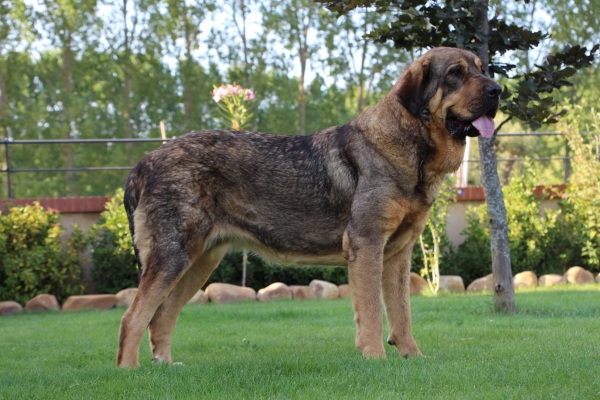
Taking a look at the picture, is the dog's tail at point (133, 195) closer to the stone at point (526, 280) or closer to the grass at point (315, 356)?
the grass at point (315, 356)

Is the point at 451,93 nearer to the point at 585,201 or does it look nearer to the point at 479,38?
the point at 479,38

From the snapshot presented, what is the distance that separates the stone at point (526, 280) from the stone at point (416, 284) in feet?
4.65

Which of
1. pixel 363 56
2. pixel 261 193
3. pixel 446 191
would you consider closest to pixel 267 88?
pixel 363 56

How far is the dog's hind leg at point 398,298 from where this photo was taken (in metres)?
5.33

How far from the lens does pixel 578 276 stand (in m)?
11.1

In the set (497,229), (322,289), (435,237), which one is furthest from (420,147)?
(322,289)

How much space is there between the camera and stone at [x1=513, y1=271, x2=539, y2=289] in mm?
10938

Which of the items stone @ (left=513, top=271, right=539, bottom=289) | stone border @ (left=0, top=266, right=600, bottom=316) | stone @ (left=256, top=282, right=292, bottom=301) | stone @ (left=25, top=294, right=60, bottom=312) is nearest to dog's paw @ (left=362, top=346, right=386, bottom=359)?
stone border @ (left=0, top=266, right=600, bottom=316)

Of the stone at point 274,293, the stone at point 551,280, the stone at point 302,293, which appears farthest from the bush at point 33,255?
the stone at point 551,280

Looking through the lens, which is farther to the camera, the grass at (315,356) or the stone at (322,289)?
the stone at (322,289)

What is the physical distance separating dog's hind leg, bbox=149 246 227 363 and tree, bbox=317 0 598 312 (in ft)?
9.52

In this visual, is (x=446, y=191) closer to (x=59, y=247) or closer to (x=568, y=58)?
(x=568, y=58)

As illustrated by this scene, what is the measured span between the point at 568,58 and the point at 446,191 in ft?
12.7

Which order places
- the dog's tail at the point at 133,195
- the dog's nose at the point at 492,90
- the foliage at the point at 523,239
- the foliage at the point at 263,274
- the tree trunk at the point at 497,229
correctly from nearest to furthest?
the dog's nose at the point at 492,90, the dog's tail at the point at 133,195, the tree trunk at the point at 497,229, the foliage at the point at 263,274, the foliage at the point at 523,239
